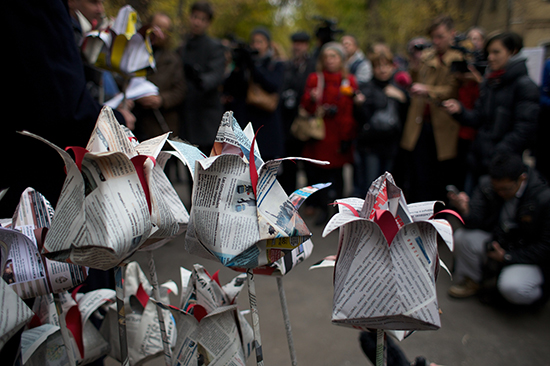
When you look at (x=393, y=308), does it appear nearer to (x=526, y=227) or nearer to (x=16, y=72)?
(x=16, y=72)

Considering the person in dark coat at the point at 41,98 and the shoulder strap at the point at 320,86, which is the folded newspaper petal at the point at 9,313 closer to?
the person in dark coat at the point at 41,98

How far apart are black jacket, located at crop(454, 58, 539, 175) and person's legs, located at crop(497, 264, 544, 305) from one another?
3.05 feet

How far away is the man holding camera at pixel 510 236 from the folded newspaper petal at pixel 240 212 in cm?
218

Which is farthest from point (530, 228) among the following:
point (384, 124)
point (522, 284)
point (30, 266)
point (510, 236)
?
point (30, 266)

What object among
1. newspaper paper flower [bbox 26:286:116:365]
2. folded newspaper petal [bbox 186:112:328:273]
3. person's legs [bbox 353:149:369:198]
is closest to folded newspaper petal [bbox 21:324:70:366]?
newspaper paper flower [bbox 26:286:116:365]

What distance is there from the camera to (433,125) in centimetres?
378

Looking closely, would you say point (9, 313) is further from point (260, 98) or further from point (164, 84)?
point (260, 98)

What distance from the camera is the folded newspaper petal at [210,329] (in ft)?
4.21

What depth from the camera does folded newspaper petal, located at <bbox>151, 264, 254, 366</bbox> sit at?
4.21 ft

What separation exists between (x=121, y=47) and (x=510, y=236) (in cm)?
271

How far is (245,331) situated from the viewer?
1383mm

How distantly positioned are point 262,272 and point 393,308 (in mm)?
460

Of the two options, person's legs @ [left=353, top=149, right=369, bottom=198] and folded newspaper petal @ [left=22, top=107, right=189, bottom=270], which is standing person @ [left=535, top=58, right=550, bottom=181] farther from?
folded newspaper petal @ [left=22, top=107, right=189, bottom=270]

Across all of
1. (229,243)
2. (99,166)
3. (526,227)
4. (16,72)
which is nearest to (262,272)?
(229,243)
